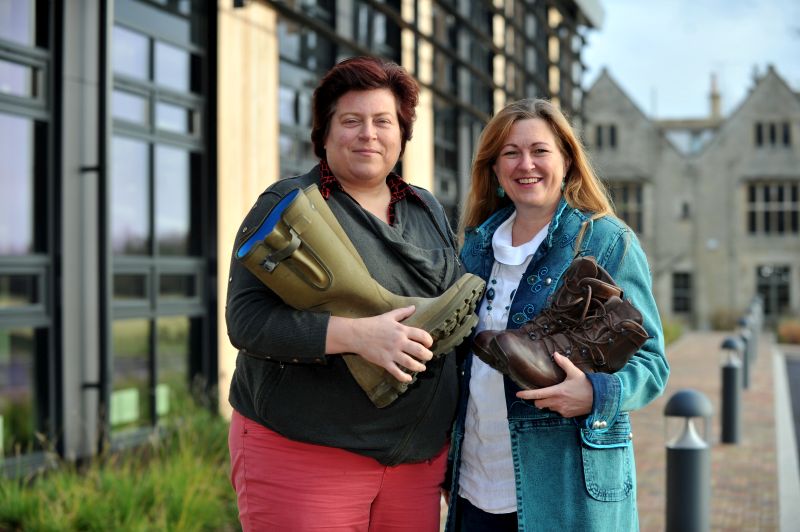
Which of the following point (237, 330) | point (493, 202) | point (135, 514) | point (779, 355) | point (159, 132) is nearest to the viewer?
point (237, 330)

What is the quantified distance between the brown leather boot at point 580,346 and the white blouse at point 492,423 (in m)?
0.23

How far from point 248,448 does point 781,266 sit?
3491 centimetres

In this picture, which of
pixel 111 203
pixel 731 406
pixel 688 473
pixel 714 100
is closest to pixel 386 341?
pixel 688 473

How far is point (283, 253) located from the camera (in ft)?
7.00

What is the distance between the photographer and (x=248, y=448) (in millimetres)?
2480

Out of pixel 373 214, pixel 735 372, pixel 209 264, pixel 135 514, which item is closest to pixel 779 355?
pixel 735 372

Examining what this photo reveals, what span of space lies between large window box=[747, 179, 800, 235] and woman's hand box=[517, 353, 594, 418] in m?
34.6

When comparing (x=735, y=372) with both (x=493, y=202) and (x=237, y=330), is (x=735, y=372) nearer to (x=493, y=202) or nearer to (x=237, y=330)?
(x=493, y=202)

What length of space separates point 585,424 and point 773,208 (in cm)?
3506

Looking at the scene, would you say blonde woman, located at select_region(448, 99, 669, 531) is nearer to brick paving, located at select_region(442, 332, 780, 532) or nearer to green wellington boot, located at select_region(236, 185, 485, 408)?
green wellington boot, located at select_region(236, 185, 485, 408)

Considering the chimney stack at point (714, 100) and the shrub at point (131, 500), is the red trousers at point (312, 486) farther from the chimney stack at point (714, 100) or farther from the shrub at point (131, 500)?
the chimney stack at point (714, 100)

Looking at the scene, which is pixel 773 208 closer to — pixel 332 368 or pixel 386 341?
pixel 332 368

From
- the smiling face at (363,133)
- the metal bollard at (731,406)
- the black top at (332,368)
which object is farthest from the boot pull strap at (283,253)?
the metal bollard at (731,406)

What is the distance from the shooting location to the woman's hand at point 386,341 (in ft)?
7.13
